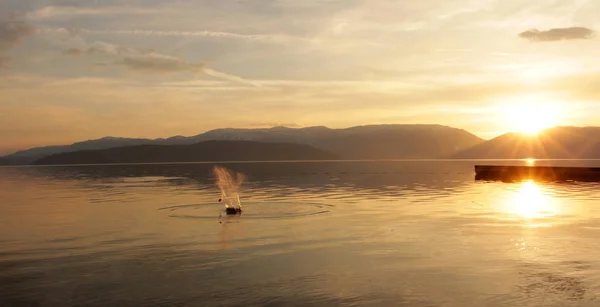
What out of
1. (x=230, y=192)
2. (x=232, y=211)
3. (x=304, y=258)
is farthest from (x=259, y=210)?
(x=304, y=258)

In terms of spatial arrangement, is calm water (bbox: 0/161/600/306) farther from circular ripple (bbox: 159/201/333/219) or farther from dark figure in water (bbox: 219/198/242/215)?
dark figure in water (bbox: 219/198/242/215)

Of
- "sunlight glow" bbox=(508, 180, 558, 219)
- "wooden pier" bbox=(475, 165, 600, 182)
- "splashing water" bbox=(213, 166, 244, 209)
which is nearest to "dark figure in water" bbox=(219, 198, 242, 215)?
"splashing water" bbox=(213, 166, 244, 209)

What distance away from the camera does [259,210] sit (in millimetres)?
49219

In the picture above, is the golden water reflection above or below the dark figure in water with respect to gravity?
below

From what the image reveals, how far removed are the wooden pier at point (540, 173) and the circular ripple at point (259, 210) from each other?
79.3 metres

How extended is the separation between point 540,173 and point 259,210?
101m

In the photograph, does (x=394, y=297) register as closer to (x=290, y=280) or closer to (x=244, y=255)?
(x=290, y=280)

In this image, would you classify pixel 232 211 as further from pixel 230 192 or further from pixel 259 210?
pixel 230 192

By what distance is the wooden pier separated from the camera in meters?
117

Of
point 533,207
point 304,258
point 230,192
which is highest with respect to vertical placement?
point 230,192

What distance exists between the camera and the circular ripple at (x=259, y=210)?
44.9 meters

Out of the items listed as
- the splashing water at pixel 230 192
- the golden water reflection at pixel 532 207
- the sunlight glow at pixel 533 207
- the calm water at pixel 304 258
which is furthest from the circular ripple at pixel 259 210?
the sunlight glow at pixel 533 207

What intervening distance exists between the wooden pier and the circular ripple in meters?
79.3

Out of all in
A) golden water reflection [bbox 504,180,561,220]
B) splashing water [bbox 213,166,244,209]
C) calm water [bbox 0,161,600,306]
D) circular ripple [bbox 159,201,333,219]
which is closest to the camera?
calm water [bbox 0,161,600,306]
